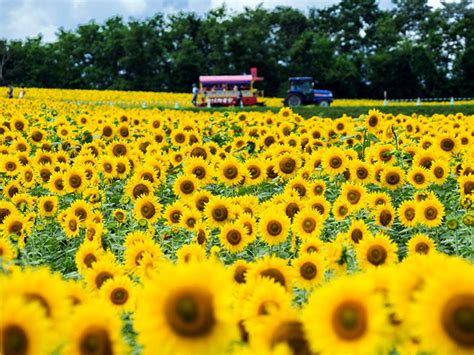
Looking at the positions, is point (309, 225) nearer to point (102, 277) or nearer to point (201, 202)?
point (201, 202)

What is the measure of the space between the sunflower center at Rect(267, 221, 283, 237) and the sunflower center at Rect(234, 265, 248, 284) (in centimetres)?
134

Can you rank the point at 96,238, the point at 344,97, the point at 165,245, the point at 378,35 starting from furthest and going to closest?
the point at 378,35, the point at 344,97, the point at 165,245, the point at 96,238

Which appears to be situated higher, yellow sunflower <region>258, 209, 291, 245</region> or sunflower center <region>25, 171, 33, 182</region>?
sunflower center <region>25, 171, 33, 182</region>

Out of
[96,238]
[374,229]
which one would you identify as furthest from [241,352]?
[374,229]

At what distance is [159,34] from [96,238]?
66642 mm

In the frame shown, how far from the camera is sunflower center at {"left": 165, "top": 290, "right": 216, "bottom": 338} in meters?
1.54

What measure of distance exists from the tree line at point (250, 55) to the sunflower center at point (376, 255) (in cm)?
5507

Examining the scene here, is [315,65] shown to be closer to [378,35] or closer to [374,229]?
[378,35]

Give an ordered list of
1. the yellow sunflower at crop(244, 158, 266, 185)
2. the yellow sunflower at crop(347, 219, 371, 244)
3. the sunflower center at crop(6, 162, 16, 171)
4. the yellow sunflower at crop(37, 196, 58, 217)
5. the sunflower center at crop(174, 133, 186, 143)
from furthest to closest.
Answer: the sunflower center at crop(174, 133, 186, 143), the sunflower center at crop(6, 162, 16, 171), the yellow sunflower at crop(244, 158, 266, 185), the yellow sunflower at crop(37, 196, 58, 217), the yellow sunflower at crop(347, 219, 371, 244)

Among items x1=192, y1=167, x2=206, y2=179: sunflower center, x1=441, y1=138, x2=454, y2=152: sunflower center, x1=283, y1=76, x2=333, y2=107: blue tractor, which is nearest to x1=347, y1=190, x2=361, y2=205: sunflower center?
x1=192, y1=167, x2=206, y2=179: sunflower center

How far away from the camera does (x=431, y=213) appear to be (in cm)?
473

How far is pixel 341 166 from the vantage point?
20.0 ft

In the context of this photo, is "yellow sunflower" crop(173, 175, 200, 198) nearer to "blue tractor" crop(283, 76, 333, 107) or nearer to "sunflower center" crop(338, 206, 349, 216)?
"sunflower center" crop(338, 206, 349, 216)

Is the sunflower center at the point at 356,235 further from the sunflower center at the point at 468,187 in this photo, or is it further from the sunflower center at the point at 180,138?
the sunflower center at the point at 180,138
